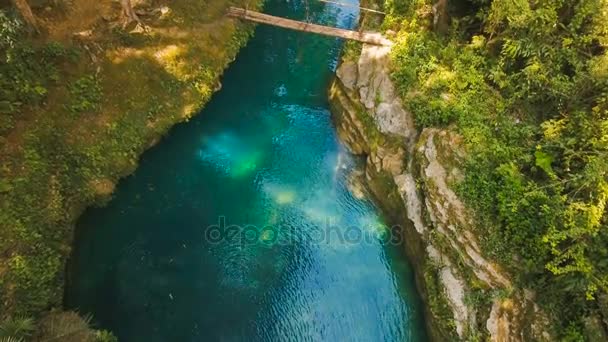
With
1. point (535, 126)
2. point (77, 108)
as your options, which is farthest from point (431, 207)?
point (77, 108)

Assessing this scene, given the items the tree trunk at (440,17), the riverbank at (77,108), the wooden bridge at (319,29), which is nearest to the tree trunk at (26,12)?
the riverbank at (77,108)

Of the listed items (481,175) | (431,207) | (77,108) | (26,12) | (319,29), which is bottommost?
(431,207)

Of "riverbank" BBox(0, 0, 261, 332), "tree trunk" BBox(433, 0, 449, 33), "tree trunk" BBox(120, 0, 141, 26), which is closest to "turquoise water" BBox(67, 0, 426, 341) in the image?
"riverbank" BBox(0, 0, 261, 332)

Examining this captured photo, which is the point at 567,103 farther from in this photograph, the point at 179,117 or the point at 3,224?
the point at 3,224

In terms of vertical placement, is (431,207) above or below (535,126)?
below

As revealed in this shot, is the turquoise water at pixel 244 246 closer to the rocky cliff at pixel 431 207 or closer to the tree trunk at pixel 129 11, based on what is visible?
the rocky cliff at pixel 431 207

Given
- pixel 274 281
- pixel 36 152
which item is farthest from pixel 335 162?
pixel 36 152

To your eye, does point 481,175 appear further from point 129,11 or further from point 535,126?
point 129,11
